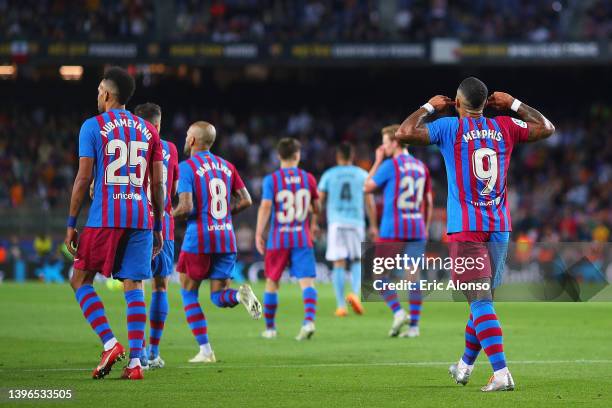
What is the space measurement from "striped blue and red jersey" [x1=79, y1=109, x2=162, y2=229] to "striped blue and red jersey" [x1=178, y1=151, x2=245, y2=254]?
186 centimetres

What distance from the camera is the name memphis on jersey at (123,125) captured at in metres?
8.51

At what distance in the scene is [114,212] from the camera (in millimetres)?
8477

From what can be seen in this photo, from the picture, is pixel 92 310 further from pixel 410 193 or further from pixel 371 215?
pixel 371 215

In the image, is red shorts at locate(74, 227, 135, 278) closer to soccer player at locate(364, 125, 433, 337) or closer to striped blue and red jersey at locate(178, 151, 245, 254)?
striped blue and red jersey at locate(178, 151, 245, 254)

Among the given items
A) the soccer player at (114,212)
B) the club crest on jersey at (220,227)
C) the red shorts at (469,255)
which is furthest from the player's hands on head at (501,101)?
the club crest on jersey at (220,227)

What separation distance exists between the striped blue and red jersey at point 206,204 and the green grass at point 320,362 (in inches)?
42.2

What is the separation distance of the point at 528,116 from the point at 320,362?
3254 mm

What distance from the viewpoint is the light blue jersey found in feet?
53.8

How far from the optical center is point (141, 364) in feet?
30.3

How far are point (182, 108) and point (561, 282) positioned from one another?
56.0 ft

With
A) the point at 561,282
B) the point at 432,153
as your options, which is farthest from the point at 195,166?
the point at 432,153

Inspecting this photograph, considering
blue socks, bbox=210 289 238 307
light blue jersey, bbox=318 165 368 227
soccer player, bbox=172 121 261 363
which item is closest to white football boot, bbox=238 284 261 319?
blue socks, bbox=210 289 238 307

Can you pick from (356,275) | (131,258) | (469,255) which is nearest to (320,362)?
(131,258)

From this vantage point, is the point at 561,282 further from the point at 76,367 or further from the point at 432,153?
the point at 76,367
